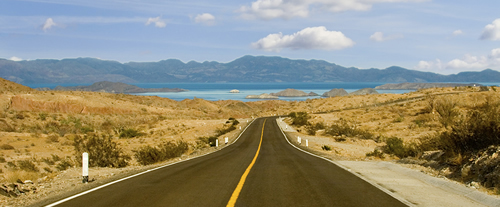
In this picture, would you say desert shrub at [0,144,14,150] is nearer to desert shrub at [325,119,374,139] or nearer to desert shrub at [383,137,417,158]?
desert shrub at [383,137,417,158]

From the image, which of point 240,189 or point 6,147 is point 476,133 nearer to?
point 240,189

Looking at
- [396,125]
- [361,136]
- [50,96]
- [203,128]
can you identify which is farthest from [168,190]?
[50,96]

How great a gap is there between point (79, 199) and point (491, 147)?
11349 mm

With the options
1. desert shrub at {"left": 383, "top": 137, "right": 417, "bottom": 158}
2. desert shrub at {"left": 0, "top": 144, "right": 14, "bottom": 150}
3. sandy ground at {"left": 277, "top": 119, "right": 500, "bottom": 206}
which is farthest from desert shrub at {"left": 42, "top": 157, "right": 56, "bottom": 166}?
desert shrub at {"left": 383, "top": 137, "right": 417, "bottom": 158}

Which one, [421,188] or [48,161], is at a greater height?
[421,188]

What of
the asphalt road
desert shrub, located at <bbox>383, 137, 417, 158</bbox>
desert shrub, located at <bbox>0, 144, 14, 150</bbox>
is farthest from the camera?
desert shrub, located at <bbox>0, 144, 14, 150</bbox>

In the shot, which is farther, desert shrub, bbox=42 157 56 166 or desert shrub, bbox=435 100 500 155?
desert shrub, bbox=42 157 56 166

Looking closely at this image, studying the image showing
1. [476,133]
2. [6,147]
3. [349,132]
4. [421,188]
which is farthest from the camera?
[349,132]

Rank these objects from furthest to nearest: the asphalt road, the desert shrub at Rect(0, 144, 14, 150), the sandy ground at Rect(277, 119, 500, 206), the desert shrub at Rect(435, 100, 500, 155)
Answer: the desert shrub at Rect(0, 144, 14, 150), the desert shrub at Rect(435, 100, 500, 155), the sandy ground at Rect(277, 119, 500, 206), the asphalt road

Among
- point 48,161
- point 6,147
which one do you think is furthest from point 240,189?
point 6,147

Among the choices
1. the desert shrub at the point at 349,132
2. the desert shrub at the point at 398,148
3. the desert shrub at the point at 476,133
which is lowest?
the desert shrub at the point at 349,132

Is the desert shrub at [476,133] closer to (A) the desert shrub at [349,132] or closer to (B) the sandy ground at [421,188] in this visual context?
(B) the sandy ground at [421,188]

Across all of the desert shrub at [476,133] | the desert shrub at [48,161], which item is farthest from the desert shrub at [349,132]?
the desert shrub at [48,161]

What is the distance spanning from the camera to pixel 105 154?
1862cm
